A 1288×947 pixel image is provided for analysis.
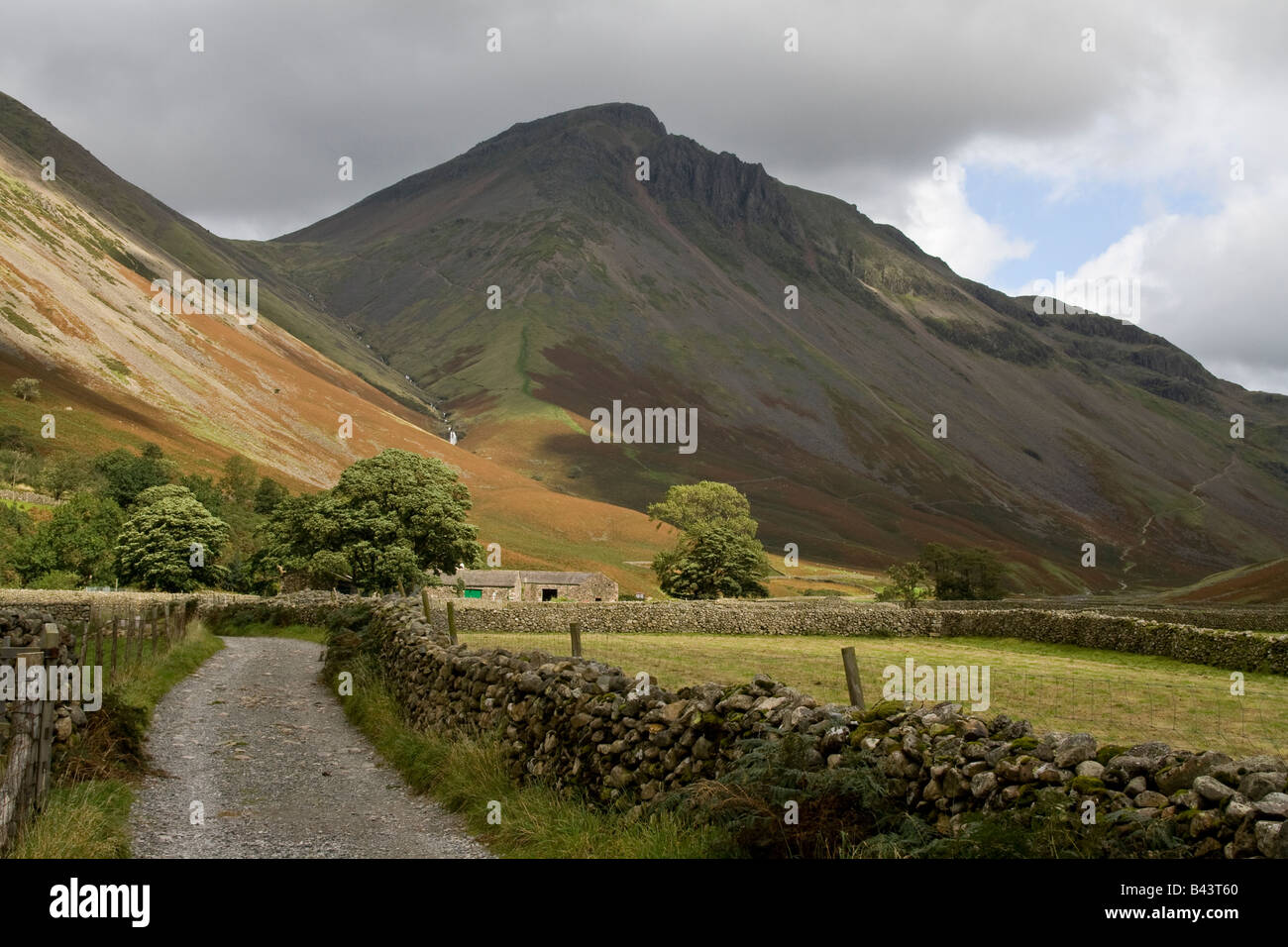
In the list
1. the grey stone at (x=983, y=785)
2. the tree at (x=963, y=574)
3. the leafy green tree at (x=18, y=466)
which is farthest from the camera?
the leafy green tree at (x=18, y=466)

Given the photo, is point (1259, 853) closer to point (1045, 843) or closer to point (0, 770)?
point (1045, 843)

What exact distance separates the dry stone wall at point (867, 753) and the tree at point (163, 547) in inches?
2529

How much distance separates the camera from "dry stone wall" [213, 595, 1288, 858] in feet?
22.2

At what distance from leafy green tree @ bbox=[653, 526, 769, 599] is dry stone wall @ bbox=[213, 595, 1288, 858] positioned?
188 feet

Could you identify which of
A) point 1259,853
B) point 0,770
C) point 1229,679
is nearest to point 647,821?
point 1259,853

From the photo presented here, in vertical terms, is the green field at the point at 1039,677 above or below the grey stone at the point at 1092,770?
below

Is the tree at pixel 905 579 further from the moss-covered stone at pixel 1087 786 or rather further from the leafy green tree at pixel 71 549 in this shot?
the moss-covered stone at pixel 1087 786

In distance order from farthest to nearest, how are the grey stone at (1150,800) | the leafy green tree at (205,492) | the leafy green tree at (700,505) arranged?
the leafy green tree at (700,505) < the leafy green tree at (205,492) < the grey stone at (1150,800)

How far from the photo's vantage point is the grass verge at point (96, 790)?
31.5ft

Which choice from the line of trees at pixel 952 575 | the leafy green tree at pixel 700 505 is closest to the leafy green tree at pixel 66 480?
the leafy green tree at pixel 700 505

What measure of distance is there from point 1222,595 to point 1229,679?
64.9 metres

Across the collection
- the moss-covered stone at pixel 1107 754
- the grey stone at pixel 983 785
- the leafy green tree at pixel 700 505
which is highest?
the leafy green tree at pixel 700 505

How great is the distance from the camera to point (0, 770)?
1105cm

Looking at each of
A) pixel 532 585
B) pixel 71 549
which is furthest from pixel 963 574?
pixel 71 549
